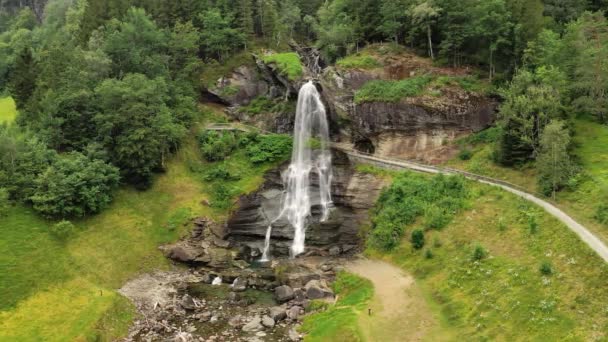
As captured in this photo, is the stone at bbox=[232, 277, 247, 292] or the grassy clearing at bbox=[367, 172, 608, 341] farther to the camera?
the stone at bbox=[232, 277, 247, 292]

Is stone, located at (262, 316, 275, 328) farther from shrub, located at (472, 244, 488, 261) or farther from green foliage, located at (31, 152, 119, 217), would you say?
green foliage, located at (31, 152, 119, 217)

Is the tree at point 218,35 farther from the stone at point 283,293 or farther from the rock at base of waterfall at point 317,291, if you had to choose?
the rock at base of waterfall at point 317,291

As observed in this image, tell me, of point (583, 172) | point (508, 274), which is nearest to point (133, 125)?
point (508, 274)

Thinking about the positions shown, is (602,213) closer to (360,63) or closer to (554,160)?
(554,160)

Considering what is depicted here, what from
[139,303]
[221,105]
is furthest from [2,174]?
[221,105]

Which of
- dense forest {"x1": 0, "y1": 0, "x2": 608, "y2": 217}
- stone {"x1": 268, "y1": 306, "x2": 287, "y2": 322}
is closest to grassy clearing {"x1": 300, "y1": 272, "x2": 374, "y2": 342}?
stone {"x1": 268, "y1": 306, "x2": 287, "y2": 322}
